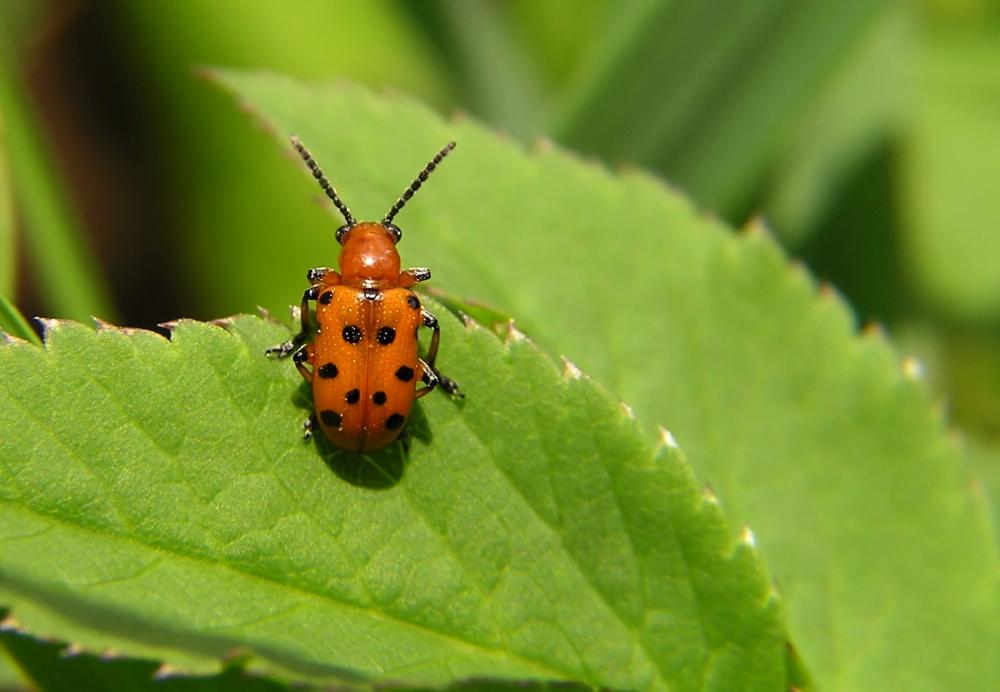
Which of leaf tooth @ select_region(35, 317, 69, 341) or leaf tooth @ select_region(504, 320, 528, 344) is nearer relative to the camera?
leaf tooth @ select_region(35, 317, 69, 341)

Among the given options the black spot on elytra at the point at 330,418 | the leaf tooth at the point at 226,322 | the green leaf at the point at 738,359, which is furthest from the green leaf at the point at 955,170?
the leaf tooth at the point at 226,322

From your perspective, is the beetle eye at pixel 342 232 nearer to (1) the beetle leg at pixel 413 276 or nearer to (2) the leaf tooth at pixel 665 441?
(1) the beetle leg at pixel 413 276

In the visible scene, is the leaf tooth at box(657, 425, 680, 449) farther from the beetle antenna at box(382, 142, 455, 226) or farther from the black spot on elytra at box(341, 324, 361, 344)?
the beetle antenna at box(382, 142, 455, 226)

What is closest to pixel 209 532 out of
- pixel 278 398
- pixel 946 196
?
pixel 278 398

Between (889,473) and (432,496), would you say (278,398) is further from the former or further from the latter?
(889,473)

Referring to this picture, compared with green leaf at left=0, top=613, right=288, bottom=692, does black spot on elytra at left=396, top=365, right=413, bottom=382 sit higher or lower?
higher

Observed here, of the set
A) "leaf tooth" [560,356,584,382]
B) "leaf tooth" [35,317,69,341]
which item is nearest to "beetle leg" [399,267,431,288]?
"leaf tooth" [560,356,584,382]
